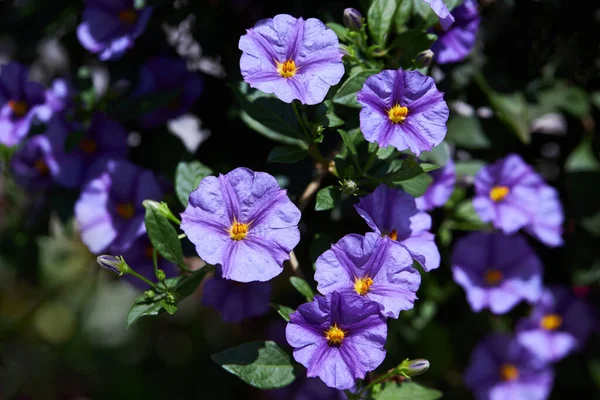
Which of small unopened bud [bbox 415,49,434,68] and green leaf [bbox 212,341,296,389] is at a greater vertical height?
small unopened bud [bbox 415,49,434,68]

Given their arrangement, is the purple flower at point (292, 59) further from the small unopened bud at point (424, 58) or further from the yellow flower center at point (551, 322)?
the yellow flower center at point (551, 322)

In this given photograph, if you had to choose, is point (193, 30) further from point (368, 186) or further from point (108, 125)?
point (368, 186)

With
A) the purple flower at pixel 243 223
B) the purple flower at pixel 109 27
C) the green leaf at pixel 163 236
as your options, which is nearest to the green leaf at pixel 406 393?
the purple flower at pixel 243 223

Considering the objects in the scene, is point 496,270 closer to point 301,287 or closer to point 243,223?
point 301,287

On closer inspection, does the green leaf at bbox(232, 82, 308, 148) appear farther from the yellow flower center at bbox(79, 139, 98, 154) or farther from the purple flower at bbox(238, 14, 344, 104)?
the yellow flower center at bbox(79, 139, 98, 154)

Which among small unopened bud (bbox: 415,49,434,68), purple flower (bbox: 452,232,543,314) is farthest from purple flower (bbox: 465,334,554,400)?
small unopened bud (bbox: 415,49,434,68)
